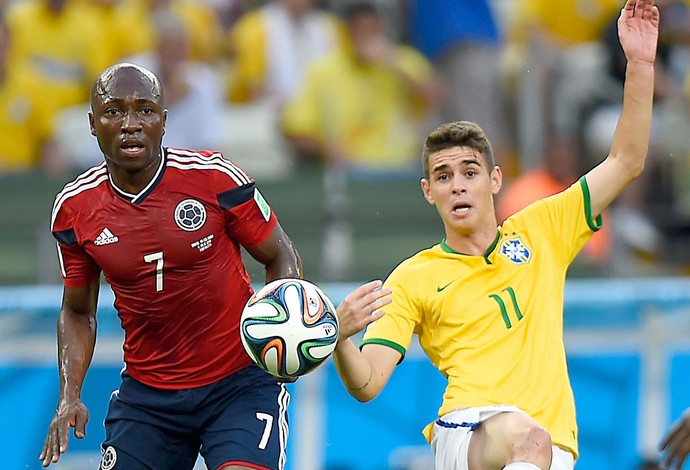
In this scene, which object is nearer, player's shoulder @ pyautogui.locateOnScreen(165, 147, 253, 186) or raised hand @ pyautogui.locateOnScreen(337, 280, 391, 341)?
raised hand @ pyautogui.locateOnScreen(337, 280, 391, 341)

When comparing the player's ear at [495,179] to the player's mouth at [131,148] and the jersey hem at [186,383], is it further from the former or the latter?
the player's mouth at [131,148]

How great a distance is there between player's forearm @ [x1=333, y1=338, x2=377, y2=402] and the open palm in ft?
6.58

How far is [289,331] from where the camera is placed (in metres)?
5.48

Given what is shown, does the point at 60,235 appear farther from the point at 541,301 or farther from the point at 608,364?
the point at 608,364

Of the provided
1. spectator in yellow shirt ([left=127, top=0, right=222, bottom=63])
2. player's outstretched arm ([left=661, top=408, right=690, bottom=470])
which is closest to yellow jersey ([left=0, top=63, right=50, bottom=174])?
spectator in yellow shirt ([left=127, top=0, right=222, bottom=63])

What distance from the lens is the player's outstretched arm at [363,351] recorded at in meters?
5.42

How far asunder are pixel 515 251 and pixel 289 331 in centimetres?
135

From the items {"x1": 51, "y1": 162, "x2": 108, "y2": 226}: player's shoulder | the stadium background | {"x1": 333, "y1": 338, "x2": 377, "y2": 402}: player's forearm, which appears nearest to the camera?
{"x1": 333, "y1": 338, "x2": 377, "y2": 402}: player's forearm

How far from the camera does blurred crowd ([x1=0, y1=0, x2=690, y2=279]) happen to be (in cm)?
1141

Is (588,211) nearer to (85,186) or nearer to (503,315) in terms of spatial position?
(503,315)

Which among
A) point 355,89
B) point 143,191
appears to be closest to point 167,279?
point 143,191

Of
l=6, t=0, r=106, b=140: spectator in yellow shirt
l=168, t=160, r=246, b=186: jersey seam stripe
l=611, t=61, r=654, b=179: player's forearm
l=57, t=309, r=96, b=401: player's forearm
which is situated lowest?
l=57, t=309, r=96, b=401: player's forearm

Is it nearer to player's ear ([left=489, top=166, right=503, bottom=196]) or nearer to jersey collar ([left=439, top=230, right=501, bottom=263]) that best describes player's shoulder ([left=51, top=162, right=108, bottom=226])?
jersey collar ([left=439, top=230, right=501, bottom=263])

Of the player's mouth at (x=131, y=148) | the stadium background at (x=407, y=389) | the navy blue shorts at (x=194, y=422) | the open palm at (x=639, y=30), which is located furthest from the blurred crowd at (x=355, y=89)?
the player's mouth at (x=131, y=148)
